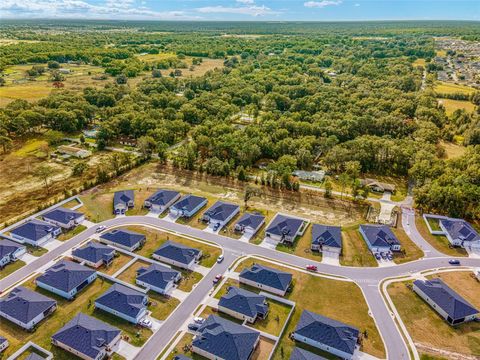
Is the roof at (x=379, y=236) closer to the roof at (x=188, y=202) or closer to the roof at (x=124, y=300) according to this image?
the roof at (x=188, y=202)

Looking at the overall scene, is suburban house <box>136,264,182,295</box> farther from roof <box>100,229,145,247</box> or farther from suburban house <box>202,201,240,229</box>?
suburban house <box>202,201,240,229</box>

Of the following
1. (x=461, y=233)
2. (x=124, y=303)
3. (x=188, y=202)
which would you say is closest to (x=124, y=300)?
(x=124, y=303)

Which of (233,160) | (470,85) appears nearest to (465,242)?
(233,160)

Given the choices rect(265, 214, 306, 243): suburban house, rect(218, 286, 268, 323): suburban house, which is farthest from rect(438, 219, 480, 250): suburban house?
rect(218, 286, 268, 323): suburban house

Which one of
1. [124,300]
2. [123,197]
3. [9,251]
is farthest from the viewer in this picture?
[123,197]

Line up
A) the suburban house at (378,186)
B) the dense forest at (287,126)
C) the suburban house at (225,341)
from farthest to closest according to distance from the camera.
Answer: the dense forest at (287,126) → the suburban house at (378,186) → the suburban house at (225,341)

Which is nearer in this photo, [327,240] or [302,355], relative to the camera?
[302,355]

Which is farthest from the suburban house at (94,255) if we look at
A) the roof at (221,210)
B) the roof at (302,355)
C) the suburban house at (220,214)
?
the roof at (302,355)

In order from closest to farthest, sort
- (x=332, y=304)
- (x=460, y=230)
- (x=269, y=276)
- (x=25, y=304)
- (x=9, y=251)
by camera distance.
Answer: (x=25, y=304)
(x=332, y=304)
(x=269, y=276)
(x=9, y=251)
(x=460, y=230)

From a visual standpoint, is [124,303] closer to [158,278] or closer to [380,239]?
[158,278]
